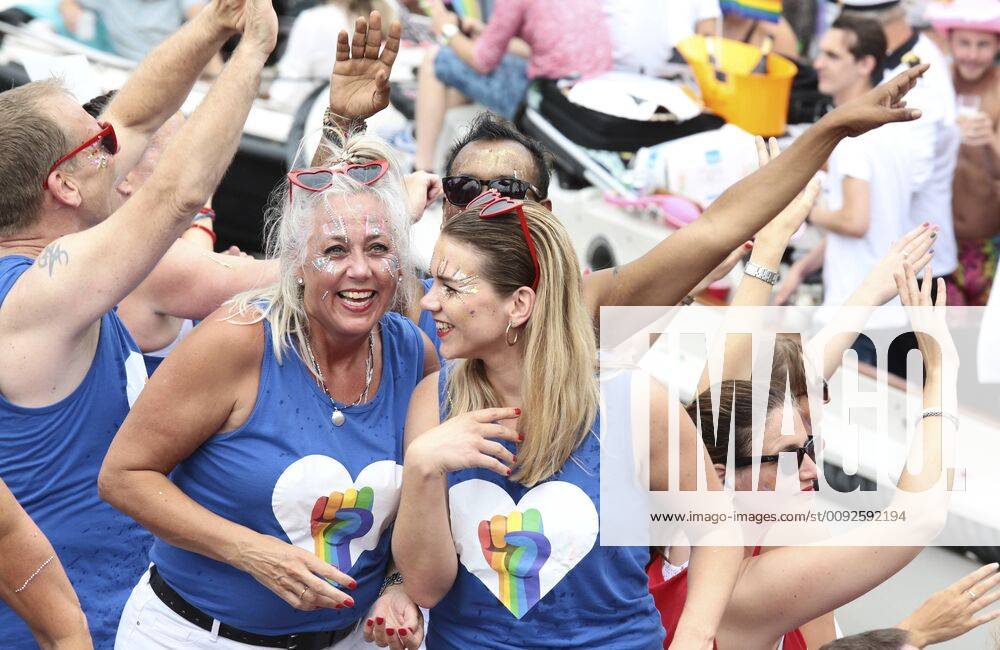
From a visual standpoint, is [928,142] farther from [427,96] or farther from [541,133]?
[427,96]

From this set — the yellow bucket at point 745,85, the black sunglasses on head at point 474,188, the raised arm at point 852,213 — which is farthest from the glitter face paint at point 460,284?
the yellow bucket at point 745,85

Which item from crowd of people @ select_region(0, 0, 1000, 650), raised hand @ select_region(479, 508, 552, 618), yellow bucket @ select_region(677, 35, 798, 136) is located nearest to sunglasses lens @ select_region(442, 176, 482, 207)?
crowd of people @ select_region(0, 0, 1000, 650)

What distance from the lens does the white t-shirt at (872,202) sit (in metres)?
4.90

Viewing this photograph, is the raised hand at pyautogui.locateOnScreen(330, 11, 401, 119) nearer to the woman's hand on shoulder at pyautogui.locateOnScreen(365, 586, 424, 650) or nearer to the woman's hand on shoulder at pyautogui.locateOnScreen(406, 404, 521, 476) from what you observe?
the woman's hand on shoulder at pyautogui.locateOnScreen(406, 404, 521, 476)

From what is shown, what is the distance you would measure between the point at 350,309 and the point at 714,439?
793 mm

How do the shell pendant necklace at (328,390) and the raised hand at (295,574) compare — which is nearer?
the raised hand at (295,574)

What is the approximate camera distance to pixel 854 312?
2951 mm

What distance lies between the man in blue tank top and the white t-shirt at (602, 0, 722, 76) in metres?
3.54

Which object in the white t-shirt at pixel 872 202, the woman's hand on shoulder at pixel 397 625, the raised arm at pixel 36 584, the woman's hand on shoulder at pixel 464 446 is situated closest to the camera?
the raised arm at pixel 36 584

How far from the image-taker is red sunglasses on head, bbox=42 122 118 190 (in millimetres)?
2596

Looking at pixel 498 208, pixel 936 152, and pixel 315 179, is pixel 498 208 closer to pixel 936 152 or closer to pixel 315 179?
pixel 315 179

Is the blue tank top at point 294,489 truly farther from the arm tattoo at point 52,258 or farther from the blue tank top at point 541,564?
the arm tattoo at point 52,258

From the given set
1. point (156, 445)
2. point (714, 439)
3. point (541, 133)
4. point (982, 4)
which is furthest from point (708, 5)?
point (156, 445)

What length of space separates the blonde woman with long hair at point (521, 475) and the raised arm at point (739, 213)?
13.1 inches
